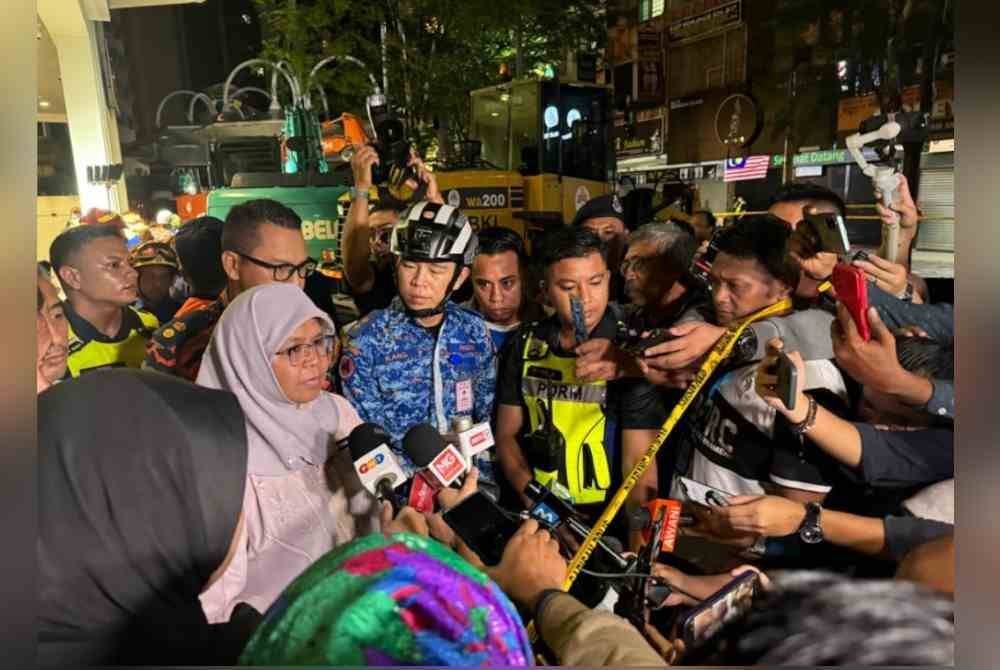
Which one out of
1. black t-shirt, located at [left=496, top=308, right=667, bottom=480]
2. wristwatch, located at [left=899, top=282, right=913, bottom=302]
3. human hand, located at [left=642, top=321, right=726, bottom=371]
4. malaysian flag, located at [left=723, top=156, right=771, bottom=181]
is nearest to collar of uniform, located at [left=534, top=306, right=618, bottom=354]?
black t-shirt, located at [left=496, top=308, right=667, bottom=480]

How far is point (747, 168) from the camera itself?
6.47 ft

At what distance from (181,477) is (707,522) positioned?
1362 mm

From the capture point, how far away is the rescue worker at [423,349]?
1.99m

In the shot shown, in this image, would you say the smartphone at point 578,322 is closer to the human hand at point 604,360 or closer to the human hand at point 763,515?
the human hand at point 604,360

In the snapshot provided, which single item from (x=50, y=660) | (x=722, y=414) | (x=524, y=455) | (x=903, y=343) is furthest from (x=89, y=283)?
(x=903, y=343)

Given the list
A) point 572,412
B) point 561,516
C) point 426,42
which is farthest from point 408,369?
point 426,42

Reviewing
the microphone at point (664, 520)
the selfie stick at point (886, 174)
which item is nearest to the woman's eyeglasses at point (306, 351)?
the microphone at point (664, 520)

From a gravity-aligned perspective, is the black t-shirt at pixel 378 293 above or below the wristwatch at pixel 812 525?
above

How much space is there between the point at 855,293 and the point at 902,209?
253 mm

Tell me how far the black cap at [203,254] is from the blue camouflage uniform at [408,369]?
0.39 meters

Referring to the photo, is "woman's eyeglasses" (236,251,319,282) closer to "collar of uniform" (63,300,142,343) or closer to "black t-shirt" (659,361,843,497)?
"collar of uniform" (63,300,142,343)

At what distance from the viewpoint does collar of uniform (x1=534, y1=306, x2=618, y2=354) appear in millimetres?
1985

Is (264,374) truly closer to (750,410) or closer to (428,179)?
(428,179)

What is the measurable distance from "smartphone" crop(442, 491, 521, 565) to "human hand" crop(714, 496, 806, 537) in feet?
1.85
